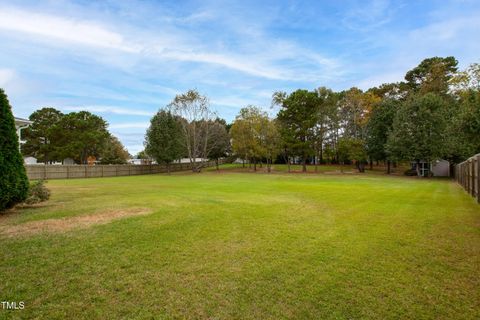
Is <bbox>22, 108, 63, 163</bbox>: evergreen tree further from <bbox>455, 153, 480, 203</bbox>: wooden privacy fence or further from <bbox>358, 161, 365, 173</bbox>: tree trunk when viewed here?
<bbox>455, 153, 480, 203</bbox>: wooden privacy fence

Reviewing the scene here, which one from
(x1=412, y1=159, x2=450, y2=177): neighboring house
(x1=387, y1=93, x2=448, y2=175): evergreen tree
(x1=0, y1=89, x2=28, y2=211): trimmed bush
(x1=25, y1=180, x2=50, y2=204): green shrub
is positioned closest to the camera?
(x1=0, y1=89, x2=28, y2=211): trimmed bush

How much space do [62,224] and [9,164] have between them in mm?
2736

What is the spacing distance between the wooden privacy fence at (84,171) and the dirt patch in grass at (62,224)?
16.9m

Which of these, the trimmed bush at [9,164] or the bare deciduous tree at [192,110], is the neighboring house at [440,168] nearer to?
the bare deciduous tree at [192,110]

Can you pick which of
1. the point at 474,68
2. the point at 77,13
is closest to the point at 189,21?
the point at 77,13

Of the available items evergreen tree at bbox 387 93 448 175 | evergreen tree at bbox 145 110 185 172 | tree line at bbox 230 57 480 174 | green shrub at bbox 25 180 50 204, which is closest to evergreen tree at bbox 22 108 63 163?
evergreen tree at bbox 145 110 185 172

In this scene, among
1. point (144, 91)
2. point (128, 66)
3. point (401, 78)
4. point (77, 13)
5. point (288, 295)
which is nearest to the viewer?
point (288, 295)

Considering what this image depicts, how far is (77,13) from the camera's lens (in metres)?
9.91

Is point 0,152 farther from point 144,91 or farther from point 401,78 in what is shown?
point 401,78

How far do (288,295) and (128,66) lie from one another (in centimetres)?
1624

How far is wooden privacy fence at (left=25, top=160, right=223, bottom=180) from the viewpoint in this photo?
24.1m

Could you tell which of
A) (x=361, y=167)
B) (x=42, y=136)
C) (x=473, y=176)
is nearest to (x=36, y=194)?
(x=473, y=176)

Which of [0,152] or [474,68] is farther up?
[474,68]

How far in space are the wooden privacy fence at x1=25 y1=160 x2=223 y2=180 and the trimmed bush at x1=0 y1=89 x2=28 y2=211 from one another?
14845 mm
